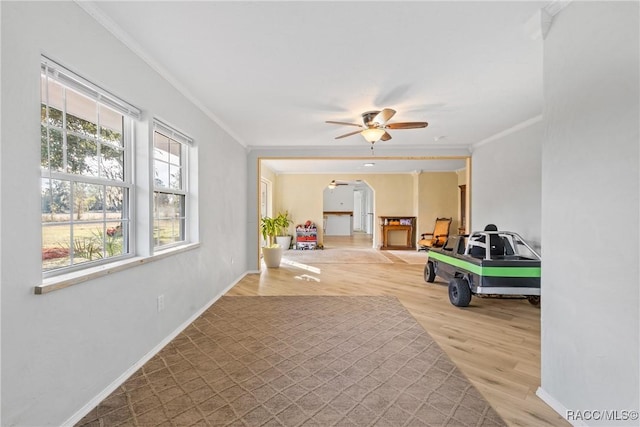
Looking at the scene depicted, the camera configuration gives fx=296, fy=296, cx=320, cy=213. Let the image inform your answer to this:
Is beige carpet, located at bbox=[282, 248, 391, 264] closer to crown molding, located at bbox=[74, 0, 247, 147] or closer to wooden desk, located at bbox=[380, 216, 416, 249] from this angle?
wooden desk, located at bbox=[380, 216, 416, 249]

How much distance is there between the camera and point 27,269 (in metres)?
1.40

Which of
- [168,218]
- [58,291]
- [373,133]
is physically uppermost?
[373,133]

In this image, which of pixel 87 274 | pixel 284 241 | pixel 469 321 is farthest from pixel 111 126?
pixel 284 241

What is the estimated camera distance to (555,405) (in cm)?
174

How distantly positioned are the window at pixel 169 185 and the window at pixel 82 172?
0.37 metres

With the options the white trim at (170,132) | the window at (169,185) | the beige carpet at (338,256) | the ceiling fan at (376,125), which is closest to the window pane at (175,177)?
A: the window at (169,185)

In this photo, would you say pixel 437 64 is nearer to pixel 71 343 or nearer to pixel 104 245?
pixel 104 245

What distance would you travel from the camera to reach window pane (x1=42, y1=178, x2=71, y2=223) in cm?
158

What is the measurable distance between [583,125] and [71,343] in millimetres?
2965

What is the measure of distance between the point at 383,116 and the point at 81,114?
99.9 inches

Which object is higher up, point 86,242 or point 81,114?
point 81,114

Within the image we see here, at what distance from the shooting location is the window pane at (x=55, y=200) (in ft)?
5.18

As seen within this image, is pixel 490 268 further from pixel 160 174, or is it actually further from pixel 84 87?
pixel 84 87

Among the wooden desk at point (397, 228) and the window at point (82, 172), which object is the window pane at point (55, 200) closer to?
the window at point (82, 172)
